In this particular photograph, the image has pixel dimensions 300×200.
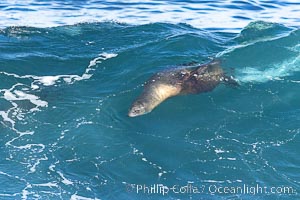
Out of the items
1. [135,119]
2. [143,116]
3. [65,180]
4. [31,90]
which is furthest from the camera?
[31,90]

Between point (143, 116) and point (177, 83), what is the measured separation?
1.59 meters

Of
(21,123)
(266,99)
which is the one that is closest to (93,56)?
(21,123)

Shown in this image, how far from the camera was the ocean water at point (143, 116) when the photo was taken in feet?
30.3

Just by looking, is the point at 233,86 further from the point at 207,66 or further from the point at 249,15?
the point at 249,15

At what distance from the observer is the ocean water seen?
9.24 metres

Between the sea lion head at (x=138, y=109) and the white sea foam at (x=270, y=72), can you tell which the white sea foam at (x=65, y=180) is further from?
the white sea foam at (x=270, y=72)

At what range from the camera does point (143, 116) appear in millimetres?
11516

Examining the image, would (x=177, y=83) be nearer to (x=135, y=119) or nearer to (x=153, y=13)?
(x=135, y=119)

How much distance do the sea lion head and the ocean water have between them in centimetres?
17

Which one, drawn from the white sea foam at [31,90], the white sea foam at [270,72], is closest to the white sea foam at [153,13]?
the white sea foam at [31,90]

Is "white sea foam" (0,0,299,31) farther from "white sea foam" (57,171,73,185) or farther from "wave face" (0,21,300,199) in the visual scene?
"white sea foam" (57,171,73,185)

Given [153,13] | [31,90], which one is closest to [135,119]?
[31,90]

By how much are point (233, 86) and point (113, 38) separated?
5.19m

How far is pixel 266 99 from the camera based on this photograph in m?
12.4
